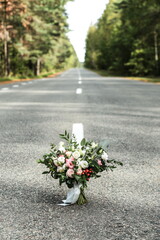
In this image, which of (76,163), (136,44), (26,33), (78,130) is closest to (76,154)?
(76,163)

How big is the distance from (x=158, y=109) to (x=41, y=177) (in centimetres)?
530

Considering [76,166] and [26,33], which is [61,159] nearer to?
[76,166]

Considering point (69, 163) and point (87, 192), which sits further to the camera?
point (87, 192)

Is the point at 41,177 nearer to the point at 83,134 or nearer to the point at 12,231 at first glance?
the point at 12,231

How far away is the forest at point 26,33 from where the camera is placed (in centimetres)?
2917

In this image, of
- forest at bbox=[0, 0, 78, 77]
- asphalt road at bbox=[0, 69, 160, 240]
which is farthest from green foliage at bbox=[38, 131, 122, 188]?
forest at bbox=[0, 0, 78, 77]

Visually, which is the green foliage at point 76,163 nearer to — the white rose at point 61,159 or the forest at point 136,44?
the white rose at point 61,159

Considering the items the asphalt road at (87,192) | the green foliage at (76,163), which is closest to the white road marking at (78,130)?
the asphalt road at (87,192)

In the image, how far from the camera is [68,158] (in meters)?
2.64

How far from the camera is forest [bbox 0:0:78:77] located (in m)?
29.2

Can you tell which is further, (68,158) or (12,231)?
(68,158)

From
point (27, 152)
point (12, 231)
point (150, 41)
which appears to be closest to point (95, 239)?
point (12, 231)

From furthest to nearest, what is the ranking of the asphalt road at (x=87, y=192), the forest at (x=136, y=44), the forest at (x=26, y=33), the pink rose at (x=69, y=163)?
the forest at (x=136, y=44) < the forest at (x=26, y=33) < the pink rose at (x=69, y=163) < the asphalt road at (x=87, y=192)

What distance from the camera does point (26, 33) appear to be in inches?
1414
